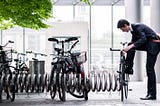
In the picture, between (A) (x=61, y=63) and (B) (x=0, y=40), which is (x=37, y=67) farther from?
(B) (x=0, y=40)

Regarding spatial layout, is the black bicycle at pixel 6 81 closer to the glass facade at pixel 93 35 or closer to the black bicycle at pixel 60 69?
the black bicycle at pixel 60 69

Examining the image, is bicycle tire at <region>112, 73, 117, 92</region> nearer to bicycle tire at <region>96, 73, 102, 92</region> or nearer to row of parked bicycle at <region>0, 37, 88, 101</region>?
bicycle tire at <region>96, 73, 102, 92</region>

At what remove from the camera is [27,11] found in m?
10.3

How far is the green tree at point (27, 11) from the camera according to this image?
9773 millimetres

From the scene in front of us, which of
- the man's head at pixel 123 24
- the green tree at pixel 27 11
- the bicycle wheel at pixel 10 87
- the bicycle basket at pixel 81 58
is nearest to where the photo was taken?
the man's head at pixel 123 24

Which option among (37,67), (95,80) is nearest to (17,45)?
(37,67)

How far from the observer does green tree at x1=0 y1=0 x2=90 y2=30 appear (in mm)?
9773

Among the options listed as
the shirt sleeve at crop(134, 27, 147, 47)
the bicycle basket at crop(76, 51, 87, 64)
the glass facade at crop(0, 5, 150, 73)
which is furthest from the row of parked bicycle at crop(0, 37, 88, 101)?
the glass facade at crop(0, 5, 150, 73)

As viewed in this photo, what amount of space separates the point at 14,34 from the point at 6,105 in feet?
56.2

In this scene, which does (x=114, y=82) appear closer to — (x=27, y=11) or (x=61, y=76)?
(x=61, y=76)

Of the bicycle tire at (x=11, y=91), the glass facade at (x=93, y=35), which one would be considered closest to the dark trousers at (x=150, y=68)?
the bicycle tire at (x=11, y=91)

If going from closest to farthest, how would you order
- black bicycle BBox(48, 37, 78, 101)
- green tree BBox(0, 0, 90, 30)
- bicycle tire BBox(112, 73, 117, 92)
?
black bicycle BBox(48, 37, 78, 101) < bicycle tire BBox(112, 73, 117, 92) < green tree BBox(0, 0, 90, 30)

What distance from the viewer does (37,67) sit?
11.6 m

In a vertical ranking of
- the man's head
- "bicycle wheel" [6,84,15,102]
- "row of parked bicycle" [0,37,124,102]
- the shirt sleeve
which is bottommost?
"bicycle wheel" [6,84,15,102]
